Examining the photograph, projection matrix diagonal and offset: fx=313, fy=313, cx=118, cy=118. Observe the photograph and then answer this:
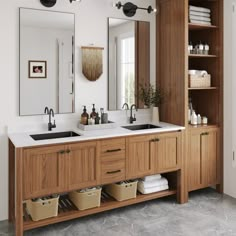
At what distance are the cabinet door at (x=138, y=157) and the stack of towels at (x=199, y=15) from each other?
147 cm

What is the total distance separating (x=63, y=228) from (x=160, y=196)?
3.62 feet

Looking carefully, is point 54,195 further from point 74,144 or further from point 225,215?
point 225,215

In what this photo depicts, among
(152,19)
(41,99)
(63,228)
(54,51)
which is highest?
(152,19)

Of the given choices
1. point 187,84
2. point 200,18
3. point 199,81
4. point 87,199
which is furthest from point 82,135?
point 200,18

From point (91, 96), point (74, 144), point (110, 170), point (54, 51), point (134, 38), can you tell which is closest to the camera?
point (74, 144)

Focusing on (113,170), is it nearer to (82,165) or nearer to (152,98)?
(82,165)

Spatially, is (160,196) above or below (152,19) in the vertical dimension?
below

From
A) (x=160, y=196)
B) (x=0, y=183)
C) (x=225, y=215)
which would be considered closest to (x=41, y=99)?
(x=0, y=183)

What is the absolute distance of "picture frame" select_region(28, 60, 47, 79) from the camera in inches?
124

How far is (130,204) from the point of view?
3293 mm

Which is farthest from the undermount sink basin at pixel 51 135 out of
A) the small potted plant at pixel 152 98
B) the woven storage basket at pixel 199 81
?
the woven storage basket at pixel 199 81

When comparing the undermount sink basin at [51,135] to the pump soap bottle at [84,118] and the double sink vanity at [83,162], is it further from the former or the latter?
the pump soap bottle at [84,118]

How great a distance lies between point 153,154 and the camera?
10.7 ft

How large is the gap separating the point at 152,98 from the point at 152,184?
1031mm
